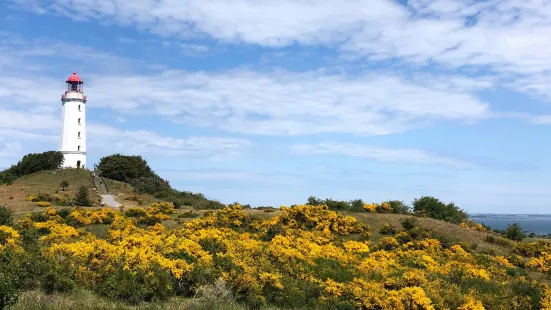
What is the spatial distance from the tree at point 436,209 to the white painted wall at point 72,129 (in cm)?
4268

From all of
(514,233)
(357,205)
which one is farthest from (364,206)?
(514,233)

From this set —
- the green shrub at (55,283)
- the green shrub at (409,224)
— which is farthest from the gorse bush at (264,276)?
the green shrub at (409,224)

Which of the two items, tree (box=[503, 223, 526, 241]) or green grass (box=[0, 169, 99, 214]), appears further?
green grass (box=[0, 169, 99, 214])

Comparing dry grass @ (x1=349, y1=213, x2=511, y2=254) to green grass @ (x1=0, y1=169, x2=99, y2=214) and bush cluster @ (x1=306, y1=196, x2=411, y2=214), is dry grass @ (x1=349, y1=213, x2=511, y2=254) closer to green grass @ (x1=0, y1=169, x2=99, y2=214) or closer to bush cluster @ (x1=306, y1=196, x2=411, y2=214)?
bush cluster @ (x1=306, y1=196, x2=411, y2=214)

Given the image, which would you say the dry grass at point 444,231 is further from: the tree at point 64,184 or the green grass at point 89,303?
the tree at point 64,184

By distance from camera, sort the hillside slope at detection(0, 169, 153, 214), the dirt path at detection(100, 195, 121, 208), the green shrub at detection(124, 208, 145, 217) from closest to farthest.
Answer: the green shrub at detection(124, 208, 145, 217), the dirt path at detection(100, 195, 121, 208), the hillside slope at detection(0, 169, 153, 214)

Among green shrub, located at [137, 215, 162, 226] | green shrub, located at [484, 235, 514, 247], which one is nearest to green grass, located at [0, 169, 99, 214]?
green shrub, located at [137, 215, 162, 226]

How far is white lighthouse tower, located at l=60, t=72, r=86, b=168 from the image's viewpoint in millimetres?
58781

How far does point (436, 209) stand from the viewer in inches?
1412

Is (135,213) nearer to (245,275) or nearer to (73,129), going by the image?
(245,275)

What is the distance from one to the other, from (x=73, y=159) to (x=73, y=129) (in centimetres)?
378

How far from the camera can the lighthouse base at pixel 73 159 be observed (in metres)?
58.8

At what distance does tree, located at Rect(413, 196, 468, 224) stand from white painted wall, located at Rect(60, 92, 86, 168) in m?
42.7

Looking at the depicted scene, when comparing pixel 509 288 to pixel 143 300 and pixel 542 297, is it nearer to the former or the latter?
pixel 542 297
